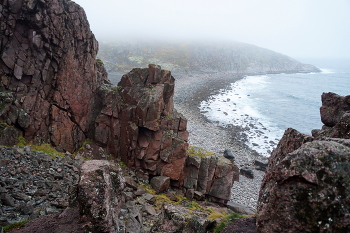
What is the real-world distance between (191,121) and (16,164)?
44.8m

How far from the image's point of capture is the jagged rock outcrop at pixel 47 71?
1955cm

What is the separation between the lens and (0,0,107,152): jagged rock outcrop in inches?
770

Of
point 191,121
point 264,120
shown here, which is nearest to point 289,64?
point 264,120

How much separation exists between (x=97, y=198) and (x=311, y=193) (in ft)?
Result: 30.6

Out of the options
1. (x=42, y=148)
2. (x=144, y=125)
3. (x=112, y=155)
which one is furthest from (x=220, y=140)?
(x=42, y=148)

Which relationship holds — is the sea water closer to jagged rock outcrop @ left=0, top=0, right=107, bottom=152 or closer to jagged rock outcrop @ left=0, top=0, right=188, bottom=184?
jagged rock outcrop @ left=0, top=0, right=188, bottom=184

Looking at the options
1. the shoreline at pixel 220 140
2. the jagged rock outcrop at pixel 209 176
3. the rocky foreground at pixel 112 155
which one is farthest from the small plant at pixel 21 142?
the shoreline at pixel 220 140

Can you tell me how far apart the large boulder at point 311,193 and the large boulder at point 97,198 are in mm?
7260

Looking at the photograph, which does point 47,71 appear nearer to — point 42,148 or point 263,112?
point 42,148

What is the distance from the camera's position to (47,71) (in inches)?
855

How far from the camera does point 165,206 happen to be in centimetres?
1498

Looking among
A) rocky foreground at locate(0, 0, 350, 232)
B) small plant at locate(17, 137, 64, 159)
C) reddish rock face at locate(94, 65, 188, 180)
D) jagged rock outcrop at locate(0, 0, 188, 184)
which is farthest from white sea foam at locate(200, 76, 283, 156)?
small plant at locate(17, 137, 64, 159)

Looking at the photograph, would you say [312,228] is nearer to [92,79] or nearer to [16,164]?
[16,164]

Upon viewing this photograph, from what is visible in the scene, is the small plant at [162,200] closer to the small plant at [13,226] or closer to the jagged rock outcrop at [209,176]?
the jagged rock outcrop at [209,176]
